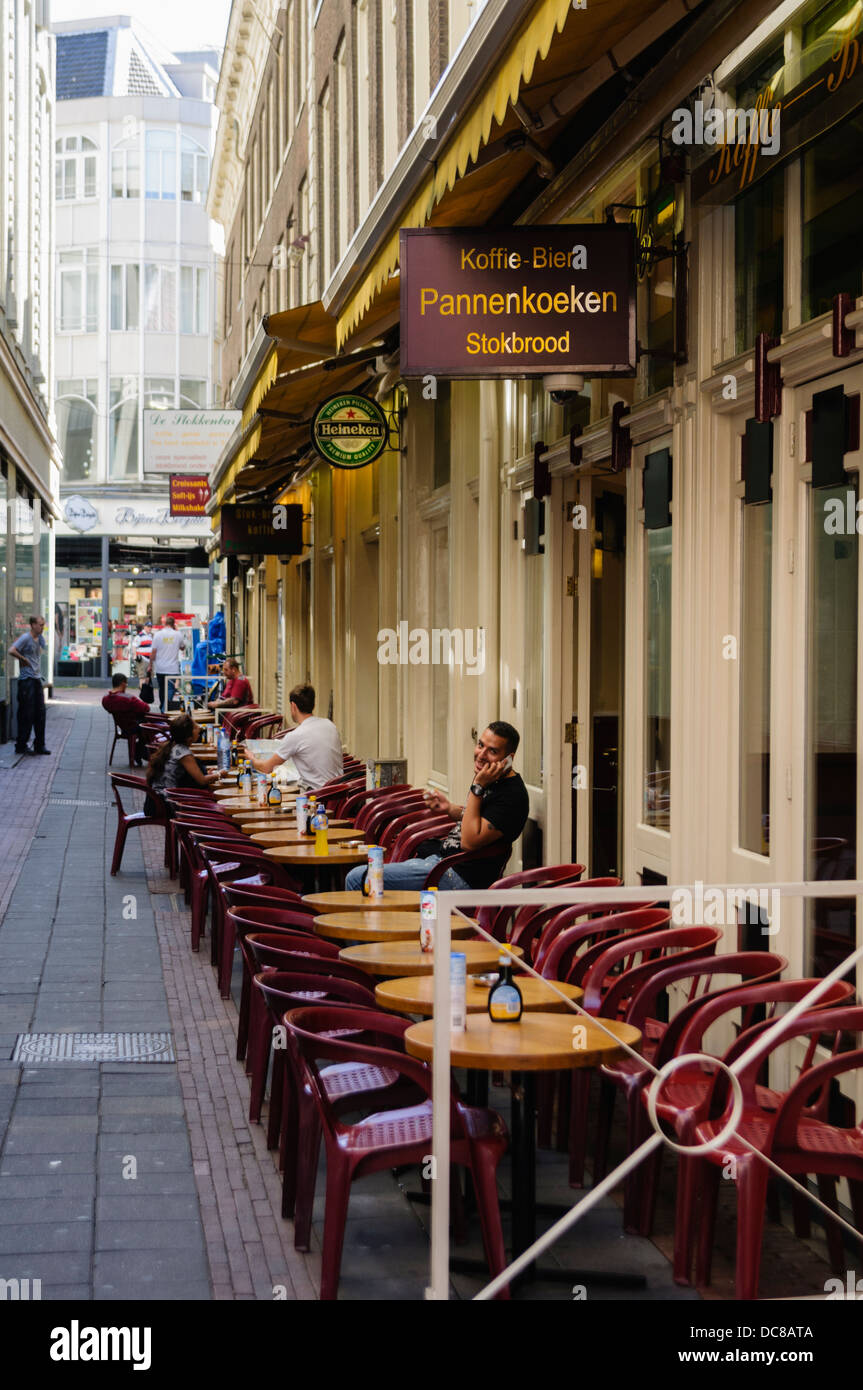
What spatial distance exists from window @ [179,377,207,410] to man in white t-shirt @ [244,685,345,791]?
36232 mm

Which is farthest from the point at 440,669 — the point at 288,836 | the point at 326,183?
the point at 326,183

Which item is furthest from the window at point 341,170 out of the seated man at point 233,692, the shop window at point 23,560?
the shop window at point 23,560

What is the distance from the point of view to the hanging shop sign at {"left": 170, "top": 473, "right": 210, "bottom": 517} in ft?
101

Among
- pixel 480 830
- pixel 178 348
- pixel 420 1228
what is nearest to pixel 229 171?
pixel 178 348

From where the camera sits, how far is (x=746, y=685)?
6133 millimetres

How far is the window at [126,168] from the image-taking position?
46500mm

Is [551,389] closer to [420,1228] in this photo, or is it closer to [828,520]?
[828,520]

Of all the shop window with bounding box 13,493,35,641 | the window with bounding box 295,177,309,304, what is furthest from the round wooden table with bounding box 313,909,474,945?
the shop window with bounding box 13,493,35,641

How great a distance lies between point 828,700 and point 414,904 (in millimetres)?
2634

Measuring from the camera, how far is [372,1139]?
4.57m

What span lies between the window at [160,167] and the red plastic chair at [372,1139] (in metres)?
45.3

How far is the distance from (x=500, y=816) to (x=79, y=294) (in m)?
42.0

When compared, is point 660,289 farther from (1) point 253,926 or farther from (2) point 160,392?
(2) point 160,392

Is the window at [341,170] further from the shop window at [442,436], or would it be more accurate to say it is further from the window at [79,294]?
the window at [79,294]
